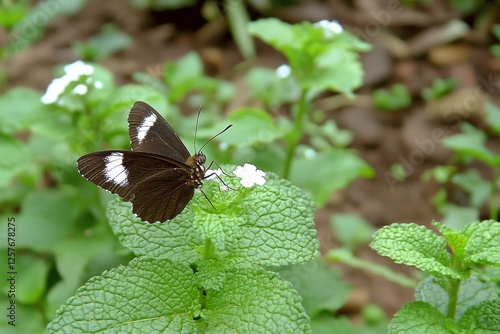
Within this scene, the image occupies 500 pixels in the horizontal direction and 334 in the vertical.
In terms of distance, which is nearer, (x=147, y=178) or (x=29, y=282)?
(x=147, y=178)

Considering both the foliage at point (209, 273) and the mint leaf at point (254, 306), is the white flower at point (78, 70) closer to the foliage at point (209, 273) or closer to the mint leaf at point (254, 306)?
the foliage at point (209, 273)

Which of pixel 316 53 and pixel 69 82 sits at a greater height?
pixel 69 82

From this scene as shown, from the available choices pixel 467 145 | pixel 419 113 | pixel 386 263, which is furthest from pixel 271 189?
pixel 419 113

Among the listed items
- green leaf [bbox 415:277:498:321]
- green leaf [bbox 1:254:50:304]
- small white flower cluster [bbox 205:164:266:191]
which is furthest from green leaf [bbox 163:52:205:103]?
green leaf [bbox 415:277:498:321]

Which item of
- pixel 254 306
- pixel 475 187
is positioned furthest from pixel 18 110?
pixel 475 187

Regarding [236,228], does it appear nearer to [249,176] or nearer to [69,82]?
[249,176]

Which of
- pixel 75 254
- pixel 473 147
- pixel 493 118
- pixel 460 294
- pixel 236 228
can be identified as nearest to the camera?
pixel 236 228

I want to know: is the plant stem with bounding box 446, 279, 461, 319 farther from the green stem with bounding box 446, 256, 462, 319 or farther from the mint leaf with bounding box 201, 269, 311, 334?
the mint leaf with bounding box 201, 269, 311, 334
